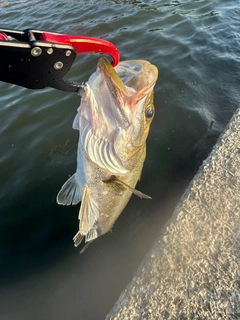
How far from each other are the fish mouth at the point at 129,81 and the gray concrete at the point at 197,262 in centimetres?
105

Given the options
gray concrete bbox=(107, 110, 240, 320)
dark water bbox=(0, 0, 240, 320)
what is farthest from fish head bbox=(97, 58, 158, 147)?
dark water bbox=(0, 0, 240, 320)

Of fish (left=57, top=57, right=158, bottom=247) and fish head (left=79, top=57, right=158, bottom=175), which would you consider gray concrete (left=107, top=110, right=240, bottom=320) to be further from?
fish head (left=79, top=57, right=158, bottom=175)

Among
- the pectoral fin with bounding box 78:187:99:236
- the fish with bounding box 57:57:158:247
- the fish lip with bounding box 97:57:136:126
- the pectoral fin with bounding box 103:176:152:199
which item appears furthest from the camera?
the pectoral fin with bounding box 78:187:99:236

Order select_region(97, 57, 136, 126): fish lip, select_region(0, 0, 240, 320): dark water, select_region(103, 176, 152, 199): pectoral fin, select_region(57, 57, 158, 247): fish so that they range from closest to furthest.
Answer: select_region(97, 57, 136, 126): fish lip → select_region(57, 57, 158, 247): fish → select_region(103, 176, 152, 199): pectoral fin → select_region(0, 0, 240, 320): dark water

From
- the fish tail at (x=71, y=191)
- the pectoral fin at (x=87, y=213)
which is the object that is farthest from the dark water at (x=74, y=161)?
the fish tail at (x=71, y=191)

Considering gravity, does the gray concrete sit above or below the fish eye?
below

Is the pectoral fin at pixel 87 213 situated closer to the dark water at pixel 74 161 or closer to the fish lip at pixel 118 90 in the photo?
the dark water at pixel 74 161

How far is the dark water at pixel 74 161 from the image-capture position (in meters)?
2.93

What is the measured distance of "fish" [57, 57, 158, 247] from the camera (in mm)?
1997

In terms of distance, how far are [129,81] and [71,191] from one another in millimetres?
1134

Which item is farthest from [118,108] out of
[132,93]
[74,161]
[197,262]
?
[74,161]

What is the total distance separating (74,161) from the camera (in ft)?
13.4

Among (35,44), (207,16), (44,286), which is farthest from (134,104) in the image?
(207,16)

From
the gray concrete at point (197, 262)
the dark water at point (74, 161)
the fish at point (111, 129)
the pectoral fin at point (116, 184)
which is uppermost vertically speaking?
the fish at point (111, 129)
